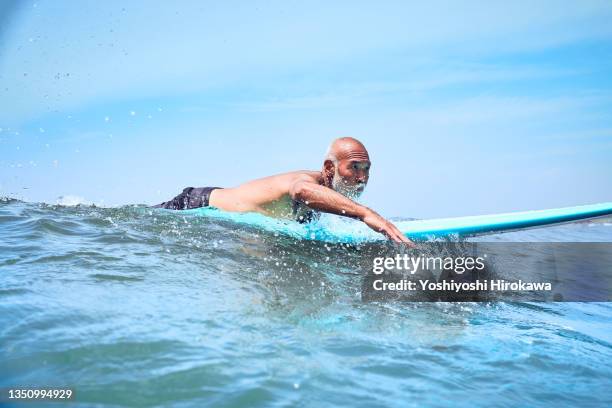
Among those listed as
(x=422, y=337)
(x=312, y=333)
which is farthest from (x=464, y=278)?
(x=312, y=333)

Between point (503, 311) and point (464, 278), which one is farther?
point (464, 278)

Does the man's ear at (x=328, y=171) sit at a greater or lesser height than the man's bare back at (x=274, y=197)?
greater

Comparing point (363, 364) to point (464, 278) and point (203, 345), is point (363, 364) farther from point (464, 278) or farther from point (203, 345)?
point (464, 278)

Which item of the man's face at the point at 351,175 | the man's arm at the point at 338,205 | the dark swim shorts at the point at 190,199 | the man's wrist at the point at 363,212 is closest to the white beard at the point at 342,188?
the man's face at the point at 351,175

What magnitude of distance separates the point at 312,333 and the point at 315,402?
714mm

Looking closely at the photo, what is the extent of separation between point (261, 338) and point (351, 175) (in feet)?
8.97

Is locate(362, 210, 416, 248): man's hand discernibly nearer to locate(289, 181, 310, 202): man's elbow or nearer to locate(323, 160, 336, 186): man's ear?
locate(289, 181, 310, 202): man's elbow

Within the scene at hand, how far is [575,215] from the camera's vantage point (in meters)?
5.95

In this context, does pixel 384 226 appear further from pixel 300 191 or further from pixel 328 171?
pixel 328 171

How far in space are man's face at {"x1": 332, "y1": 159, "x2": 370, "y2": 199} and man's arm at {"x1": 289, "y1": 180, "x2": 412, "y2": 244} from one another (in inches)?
18.3

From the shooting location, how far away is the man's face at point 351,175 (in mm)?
4820

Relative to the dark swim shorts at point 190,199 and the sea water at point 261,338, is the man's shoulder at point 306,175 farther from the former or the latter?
the dark swim shorts at point 190,199

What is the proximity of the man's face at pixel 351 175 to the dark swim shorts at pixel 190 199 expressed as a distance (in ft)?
7.42

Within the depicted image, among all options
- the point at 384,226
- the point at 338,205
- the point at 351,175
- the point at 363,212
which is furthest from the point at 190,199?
the point at 384,226
